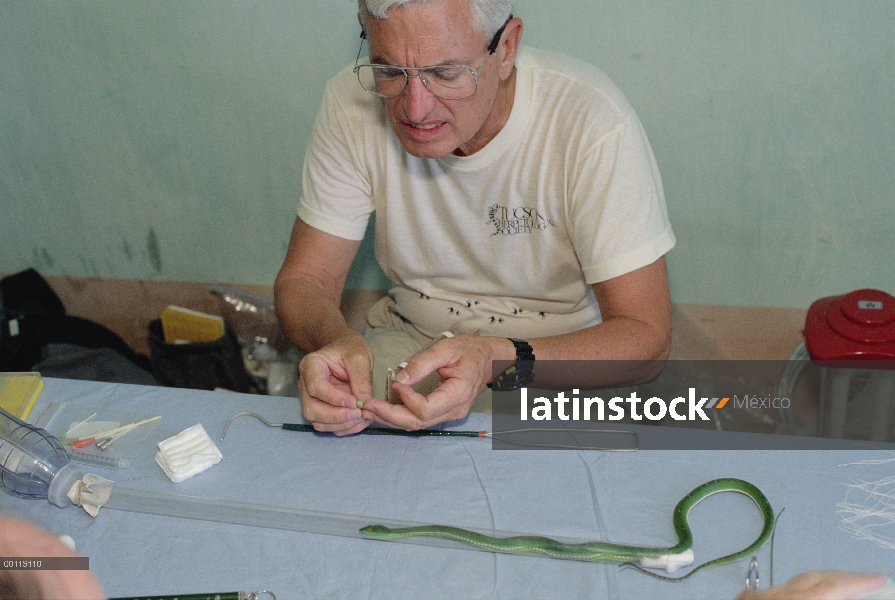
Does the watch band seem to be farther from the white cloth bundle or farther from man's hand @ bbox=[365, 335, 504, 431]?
the white cloth bundle

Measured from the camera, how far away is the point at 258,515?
118 cm

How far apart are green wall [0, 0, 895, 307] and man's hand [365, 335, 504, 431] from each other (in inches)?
43.3

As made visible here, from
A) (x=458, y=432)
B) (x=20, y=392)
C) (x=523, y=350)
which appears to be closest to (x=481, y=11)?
(x=523, y=350)

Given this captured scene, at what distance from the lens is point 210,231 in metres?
2.63

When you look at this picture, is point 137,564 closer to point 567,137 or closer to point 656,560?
point 656,560

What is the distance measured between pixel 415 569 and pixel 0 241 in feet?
7.99

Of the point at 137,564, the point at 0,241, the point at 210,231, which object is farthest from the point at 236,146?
the point at 137,564

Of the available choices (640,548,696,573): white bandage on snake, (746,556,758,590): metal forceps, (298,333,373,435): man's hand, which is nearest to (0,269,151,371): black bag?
(298,333,373,435): man's hand

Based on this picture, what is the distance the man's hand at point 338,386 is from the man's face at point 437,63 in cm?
43

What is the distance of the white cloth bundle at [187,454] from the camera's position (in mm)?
1265

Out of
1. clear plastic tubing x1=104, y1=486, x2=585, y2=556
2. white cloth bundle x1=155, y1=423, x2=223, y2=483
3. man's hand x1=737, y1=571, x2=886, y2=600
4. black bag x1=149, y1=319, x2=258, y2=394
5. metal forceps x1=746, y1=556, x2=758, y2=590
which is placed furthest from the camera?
black bag x1=149, y1=319, x2=258, y2=394

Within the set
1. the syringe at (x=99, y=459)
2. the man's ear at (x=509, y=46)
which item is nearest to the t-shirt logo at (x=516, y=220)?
the man's ear at (x=509, y=46)

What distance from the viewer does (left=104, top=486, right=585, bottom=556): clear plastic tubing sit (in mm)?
1134

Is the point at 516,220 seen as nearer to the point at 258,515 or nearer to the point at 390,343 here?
the point at 390,343
